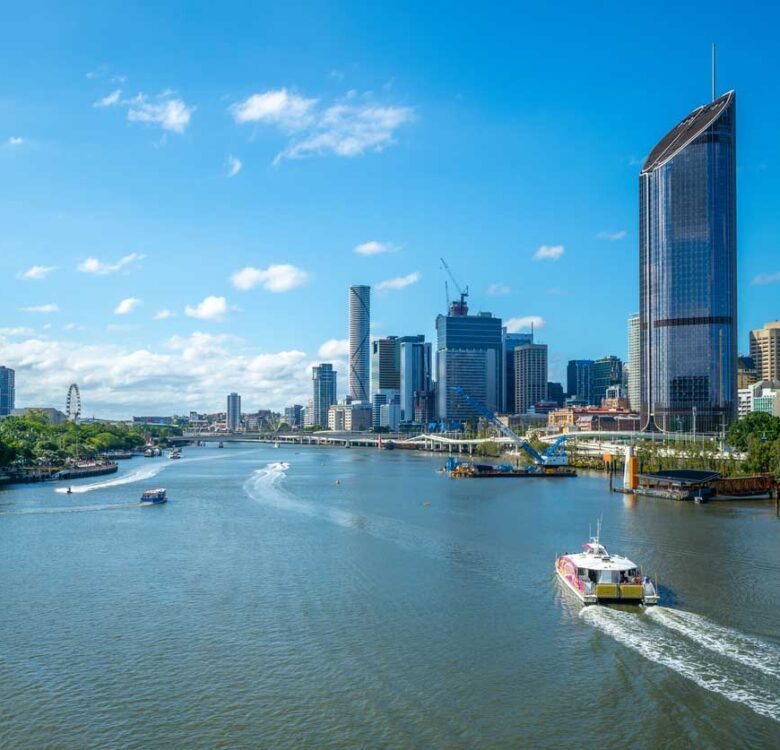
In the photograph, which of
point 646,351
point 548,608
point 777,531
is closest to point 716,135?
point 646,351

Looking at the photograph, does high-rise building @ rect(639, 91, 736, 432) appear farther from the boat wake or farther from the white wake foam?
the boat wake

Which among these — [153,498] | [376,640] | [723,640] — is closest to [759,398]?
[153,498]

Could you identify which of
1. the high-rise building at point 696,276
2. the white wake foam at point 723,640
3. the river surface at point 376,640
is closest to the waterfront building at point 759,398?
the high-rise building at point 696,276

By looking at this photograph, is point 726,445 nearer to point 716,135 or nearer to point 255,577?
point 716,135

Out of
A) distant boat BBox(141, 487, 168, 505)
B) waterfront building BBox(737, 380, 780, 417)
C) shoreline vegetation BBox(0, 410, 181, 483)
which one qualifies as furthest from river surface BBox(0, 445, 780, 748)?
waterfront building BBox(737, 380, 780, 417)

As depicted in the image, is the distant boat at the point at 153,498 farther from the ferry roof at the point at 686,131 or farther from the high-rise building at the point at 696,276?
the ferry roof at the point at 686,131

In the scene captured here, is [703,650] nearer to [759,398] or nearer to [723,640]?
[723,640]
